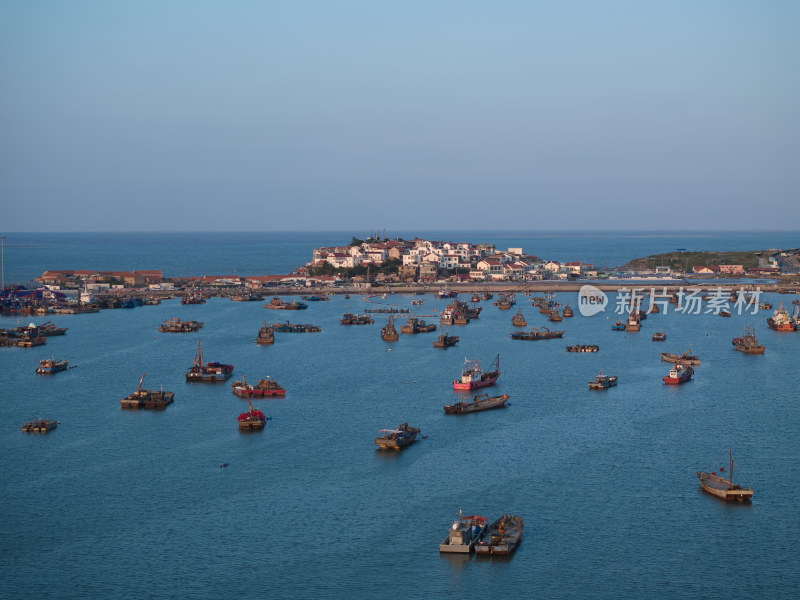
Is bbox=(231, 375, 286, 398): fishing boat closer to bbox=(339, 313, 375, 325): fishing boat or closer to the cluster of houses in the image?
bbox=(339, 313, 375, 325): fishing boat

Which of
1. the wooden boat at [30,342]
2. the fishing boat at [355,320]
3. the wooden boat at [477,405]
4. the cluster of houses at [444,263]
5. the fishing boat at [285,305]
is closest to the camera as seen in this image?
the wooden boat at [477,405]

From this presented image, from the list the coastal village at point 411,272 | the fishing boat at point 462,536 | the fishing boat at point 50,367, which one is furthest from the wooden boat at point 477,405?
the coastal village at point 411,272

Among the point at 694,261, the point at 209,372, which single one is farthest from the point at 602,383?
the point at 694,261

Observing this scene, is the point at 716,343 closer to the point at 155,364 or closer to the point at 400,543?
the point at 155,364

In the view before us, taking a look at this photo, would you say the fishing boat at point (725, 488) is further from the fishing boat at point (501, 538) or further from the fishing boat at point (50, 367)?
the fishing boat at point (50, 367)

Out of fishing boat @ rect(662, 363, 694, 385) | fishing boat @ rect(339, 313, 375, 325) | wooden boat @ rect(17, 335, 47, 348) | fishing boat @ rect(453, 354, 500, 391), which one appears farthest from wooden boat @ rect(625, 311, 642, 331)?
wooden boat @ rect(17, 335, 47, 348)

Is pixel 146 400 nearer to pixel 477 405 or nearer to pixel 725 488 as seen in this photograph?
pixel 477 405
